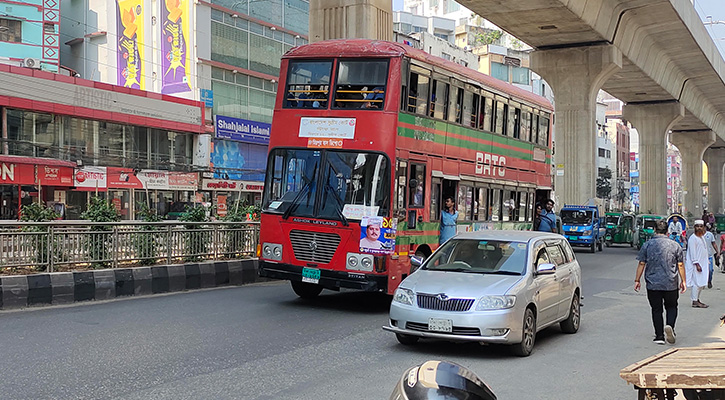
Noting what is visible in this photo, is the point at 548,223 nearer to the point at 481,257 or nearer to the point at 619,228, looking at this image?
the point at 481,257

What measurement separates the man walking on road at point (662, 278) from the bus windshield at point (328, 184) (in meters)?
4.06

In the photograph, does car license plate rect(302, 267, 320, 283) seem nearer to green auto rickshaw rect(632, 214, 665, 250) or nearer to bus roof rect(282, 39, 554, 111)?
bus roof rect(282, 39, 554, 111)

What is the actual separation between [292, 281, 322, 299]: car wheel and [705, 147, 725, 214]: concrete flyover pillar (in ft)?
282

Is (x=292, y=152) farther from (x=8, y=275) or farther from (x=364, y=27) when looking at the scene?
(x=364, y=27)

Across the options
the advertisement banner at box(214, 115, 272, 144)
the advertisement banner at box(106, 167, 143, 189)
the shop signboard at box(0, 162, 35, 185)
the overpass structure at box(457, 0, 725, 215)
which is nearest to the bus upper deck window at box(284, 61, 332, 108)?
the overpass structure at box(457, 0, 725, 215)

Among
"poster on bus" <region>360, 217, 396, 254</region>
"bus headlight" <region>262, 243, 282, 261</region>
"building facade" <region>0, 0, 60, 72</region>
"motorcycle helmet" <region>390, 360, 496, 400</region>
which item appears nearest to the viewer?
"motorcycle helmet" <region>390, 360, 496, 400</region>

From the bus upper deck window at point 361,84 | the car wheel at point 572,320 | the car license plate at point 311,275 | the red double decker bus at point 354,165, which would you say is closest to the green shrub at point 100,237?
the red double decker bus at point 354,165

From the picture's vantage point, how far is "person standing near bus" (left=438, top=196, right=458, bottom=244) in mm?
13523

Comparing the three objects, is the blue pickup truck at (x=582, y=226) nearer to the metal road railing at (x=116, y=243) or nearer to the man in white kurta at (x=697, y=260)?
the man in white kurta at (x=697, y=260)

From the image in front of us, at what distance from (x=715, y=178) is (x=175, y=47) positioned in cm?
7409

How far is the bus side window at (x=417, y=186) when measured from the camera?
12172 mm

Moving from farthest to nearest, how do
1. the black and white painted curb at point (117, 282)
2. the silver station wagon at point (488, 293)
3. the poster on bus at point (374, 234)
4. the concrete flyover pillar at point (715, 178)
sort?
the concrete flyover pillar at point (715, 178) → the poster on bus at point (374, 234) → the black and white painted curb at point (117, 282) → the silver station wagon at point (488, 293)

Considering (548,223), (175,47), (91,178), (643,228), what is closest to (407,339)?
(548,223)

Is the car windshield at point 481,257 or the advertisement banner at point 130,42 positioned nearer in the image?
the car windshield at point 481,257
